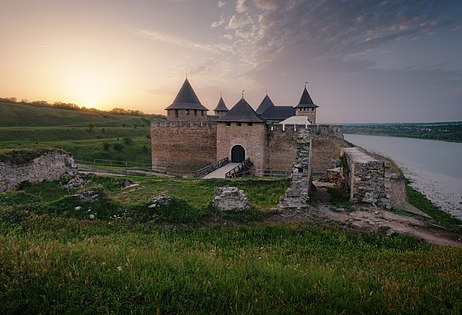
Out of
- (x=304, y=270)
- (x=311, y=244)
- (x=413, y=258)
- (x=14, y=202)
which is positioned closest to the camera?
Result: (x=304, y=270)

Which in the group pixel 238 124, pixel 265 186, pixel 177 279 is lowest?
pixel 265 186

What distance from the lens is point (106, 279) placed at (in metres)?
3.16

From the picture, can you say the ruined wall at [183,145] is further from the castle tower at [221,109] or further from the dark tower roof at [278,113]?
the castle tower at [221,109]

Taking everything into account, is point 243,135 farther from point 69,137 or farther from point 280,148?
point 69,137

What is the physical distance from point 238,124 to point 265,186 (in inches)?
384

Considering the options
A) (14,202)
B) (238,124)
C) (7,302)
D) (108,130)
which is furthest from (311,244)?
(108,130)

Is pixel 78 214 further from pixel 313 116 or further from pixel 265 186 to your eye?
pixel 313 116

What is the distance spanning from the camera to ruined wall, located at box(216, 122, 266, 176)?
20797mm

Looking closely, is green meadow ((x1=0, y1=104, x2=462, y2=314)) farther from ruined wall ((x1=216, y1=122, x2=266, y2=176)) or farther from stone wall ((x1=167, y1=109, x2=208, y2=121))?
stone wall ((x1=167, y1=109, x2=208, y2=121))

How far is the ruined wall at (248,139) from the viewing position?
20797 mm

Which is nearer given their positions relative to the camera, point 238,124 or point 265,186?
point 265,186

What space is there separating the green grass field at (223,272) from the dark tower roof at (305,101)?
29.1 meters

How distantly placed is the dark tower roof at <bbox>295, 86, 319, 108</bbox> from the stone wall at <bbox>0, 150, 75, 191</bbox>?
27235 millimetres

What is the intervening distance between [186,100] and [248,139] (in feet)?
30.5
